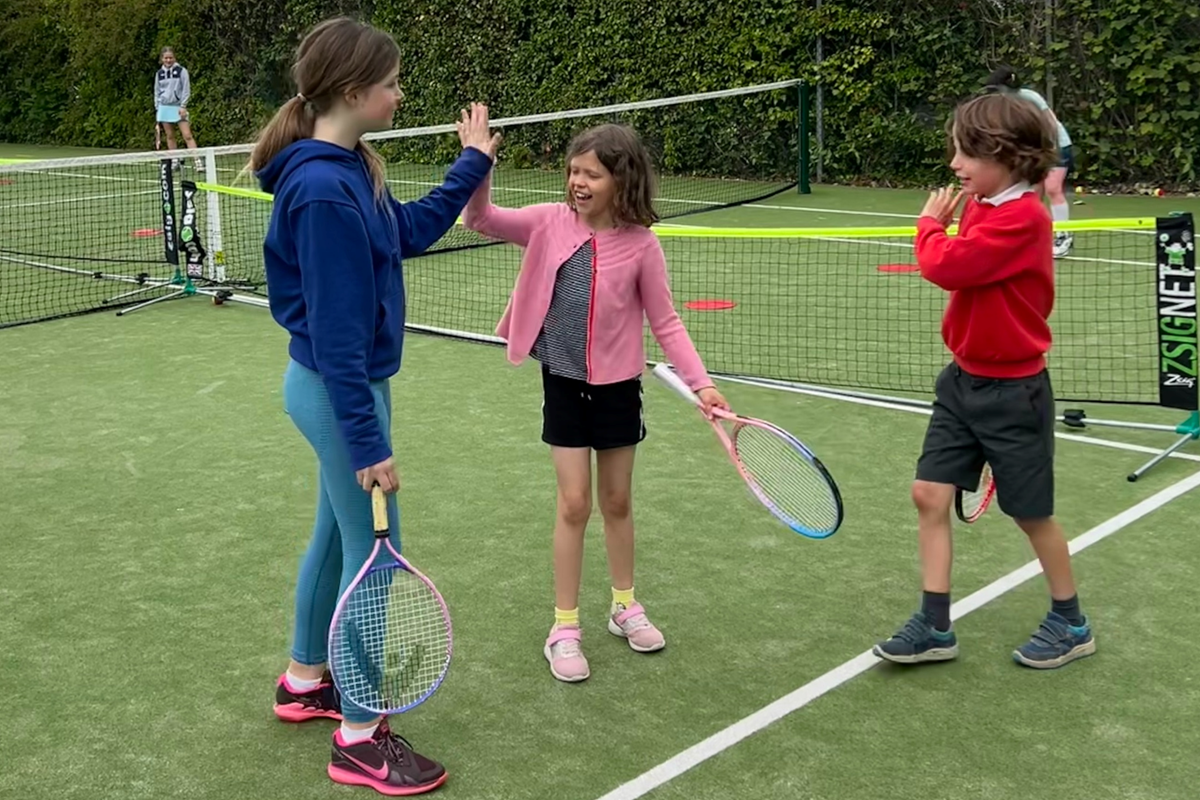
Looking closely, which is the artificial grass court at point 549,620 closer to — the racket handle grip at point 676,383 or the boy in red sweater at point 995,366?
the boy in red sweater at point 995,366

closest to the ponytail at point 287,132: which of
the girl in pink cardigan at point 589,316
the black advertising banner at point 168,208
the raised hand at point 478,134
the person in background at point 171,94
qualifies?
the raised hand at point 478,134

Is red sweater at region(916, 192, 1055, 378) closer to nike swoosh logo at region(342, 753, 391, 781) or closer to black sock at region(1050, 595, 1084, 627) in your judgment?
black sock at region(1050, 595, 1084, 627)

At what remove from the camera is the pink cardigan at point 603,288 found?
4.02 metres

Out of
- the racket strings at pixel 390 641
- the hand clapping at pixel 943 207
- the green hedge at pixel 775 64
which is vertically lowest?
the racket strings at pixel 390 641

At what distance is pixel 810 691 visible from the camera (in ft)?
13.1

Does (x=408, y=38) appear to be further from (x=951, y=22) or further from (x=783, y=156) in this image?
(x=951, y=22)

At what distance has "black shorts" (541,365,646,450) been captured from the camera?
4.07m

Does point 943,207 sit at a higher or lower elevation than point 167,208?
lower

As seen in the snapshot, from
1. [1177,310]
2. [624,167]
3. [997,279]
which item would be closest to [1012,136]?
[997,279]

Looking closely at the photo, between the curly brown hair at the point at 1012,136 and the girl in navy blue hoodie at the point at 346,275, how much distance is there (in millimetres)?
1347

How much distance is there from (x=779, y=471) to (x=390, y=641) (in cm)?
131

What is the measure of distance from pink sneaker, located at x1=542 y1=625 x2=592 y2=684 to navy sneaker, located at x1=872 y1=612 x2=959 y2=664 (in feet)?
2.89

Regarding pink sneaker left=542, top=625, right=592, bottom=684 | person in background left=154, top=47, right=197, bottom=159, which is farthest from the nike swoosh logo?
person in background left=154, top=47, right=197, bottom=159

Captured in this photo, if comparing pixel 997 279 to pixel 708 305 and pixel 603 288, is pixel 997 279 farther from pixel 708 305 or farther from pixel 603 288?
pixel 708 305
